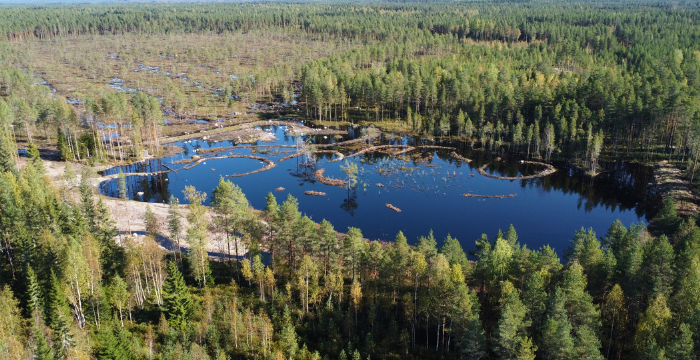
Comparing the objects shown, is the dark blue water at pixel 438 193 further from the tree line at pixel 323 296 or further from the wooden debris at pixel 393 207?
the tree line at pixel 323 296

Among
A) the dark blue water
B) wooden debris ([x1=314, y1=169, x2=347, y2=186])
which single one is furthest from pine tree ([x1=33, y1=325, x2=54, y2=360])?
wooden debris ([x1=314, y1=169, x2=347, y2=186])

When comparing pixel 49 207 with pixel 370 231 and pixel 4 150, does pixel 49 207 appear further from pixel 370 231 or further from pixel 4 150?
pixel 370 231

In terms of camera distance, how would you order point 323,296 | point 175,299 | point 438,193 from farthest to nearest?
point 438,193 → point 323,296 → point 175,299

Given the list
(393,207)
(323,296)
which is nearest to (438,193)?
(393,207)

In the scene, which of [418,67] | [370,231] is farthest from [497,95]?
[370,231]

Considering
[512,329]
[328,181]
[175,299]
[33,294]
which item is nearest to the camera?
[512,329]

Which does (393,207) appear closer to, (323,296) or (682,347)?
(323,296)

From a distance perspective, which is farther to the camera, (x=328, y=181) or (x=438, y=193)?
(x=328, y=181)
